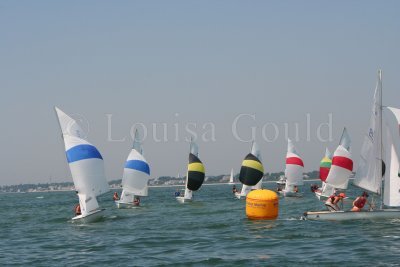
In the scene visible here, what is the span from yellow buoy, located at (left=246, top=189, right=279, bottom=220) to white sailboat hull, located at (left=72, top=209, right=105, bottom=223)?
10261 mm

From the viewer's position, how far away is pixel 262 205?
1291 inches

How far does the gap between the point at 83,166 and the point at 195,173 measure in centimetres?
2405

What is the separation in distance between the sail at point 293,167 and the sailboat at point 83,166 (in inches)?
1392

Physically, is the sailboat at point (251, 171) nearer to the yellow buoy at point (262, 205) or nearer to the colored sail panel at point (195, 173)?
the colored sail panel at point (195, 173)

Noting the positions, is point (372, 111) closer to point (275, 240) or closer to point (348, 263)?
point (275, 240)

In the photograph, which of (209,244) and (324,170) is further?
(324,170)

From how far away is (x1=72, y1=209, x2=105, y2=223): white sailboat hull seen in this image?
37.4 meters

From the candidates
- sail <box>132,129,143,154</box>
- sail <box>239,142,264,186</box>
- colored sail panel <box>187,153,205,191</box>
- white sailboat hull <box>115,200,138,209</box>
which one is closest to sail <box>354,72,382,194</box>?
sail <box>239,142,264,186</box>

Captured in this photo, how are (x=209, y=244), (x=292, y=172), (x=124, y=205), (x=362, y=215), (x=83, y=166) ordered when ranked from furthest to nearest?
(x=292, y=172) → (x=124, y=205) → (x=83, y=166) → (x=362, y=215) → (x=209, y=244)

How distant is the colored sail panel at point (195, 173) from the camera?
199ft

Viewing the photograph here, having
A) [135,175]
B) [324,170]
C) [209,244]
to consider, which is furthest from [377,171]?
[324,170]

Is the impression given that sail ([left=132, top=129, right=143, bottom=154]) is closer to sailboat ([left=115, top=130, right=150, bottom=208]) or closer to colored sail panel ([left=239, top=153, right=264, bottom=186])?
sailboat ([left=115, top=130, right=150, bottom=208])

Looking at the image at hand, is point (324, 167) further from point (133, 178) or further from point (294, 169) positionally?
point (133, 178)

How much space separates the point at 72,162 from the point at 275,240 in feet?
51.7
